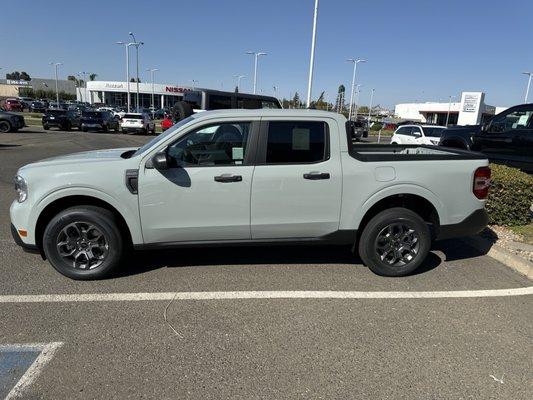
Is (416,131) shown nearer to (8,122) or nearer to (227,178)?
(227,178)

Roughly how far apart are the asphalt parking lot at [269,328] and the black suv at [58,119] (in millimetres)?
28774

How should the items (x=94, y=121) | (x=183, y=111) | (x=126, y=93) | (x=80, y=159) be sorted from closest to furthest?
(x=80, y=159) → (x=183, y=111) → (x=94, y=121) → (x=126, y=93)

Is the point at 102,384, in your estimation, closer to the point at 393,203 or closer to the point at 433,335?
Result: the point at 433,335

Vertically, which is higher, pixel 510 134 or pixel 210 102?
pixel 210 102

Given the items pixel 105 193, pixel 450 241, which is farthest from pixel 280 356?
pixel 450 241

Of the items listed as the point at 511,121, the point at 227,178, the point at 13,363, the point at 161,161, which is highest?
the point at 511,121

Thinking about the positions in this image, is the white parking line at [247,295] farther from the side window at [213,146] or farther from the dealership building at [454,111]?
the dealership building at [454,111]

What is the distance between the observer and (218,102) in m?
12.9

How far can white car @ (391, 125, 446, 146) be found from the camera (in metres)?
19.2

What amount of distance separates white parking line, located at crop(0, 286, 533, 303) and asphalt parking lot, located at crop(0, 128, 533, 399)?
2cm

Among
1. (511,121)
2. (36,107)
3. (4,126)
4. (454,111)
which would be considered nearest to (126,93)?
(36,107)

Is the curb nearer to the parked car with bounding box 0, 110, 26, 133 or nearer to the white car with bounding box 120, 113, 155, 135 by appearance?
the parked car with bounding box 0, 110, 26, 133

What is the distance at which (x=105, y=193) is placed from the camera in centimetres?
432

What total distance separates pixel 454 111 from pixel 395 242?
83988 millimetres
